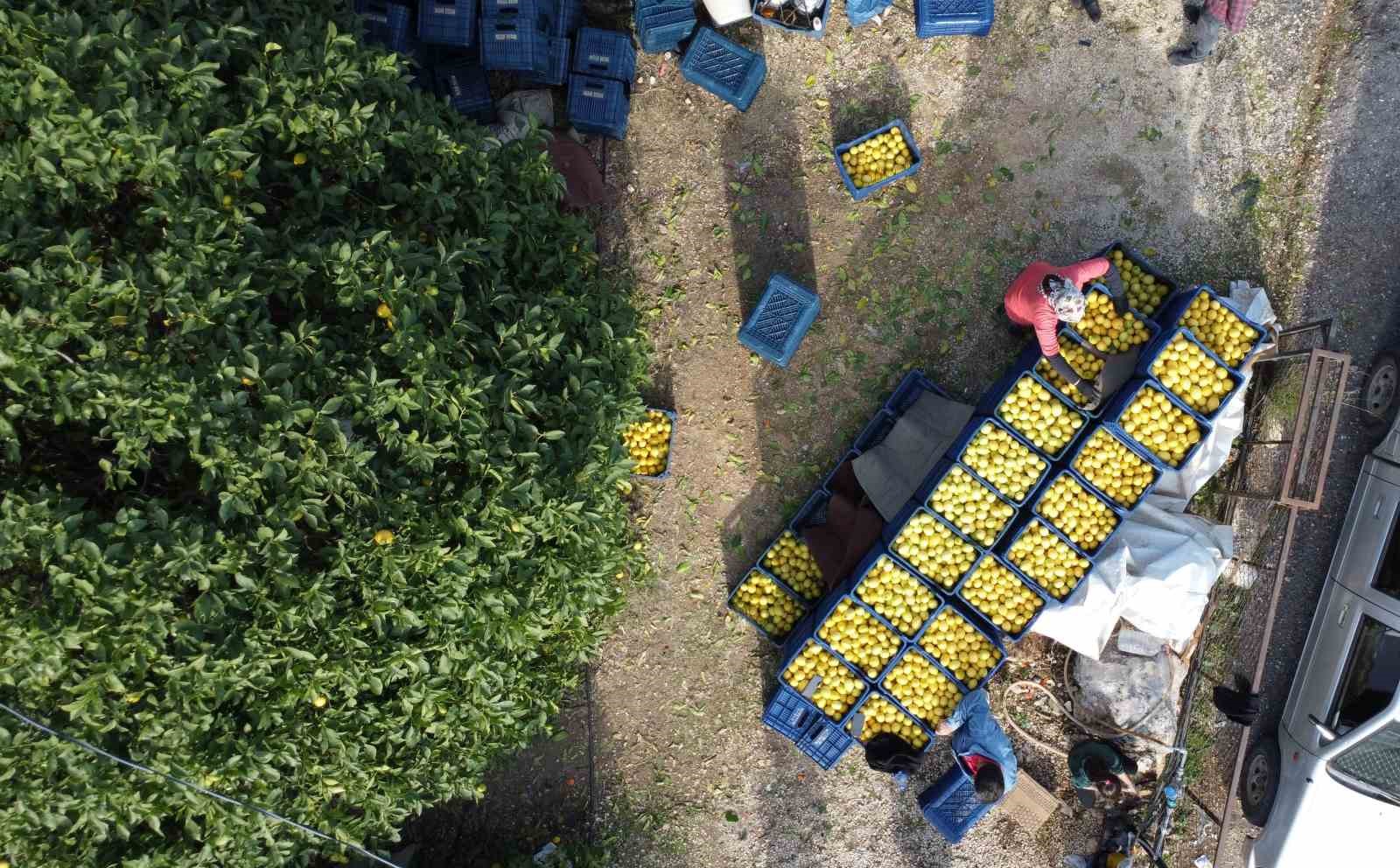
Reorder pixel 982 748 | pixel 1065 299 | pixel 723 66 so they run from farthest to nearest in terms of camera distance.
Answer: pixel 723 66 → pixel 982 748 → pixel 1065 299

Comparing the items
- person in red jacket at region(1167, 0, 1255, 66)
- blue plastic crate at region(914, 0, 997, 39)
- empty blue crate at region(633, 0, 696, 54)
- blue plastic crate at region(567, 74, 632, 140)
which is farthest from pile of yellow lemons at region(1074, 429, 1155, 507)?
empty blue crate at region(633, 0, 696, 54)

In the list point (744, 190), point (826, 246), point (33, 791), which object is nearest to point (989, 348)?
point (826, 246)

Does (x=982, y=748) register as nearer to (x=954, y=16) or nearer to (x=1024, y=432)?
(x=1024, y=432)

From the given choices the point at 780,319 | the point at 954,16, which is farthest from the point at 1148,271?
the point at 780,319

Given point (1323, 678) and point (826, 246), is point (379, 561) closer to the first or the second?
point (826, 246)

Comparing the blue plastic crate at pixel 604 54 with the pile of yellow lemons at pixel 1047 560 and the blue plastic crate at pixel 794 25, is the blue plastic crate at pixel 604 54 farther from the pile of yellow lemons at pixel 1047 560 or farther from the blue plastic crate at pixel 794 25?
the pile of yellow lemons at pixel 1047 560

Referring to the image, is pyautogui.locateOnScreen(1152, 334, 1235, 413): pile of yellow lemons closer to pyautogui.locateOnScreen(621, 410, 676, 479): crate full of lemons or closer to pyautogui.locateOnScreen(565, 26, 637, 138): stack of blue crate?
pyautogui.locateOnScreen(621, 410, 676, 479): crate full of lemons

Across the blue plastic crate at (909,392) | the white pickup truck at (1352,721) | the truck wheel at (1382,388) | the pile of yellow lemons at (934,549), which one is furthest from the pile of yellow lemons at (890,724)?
the truck wheel at (1382,388)
